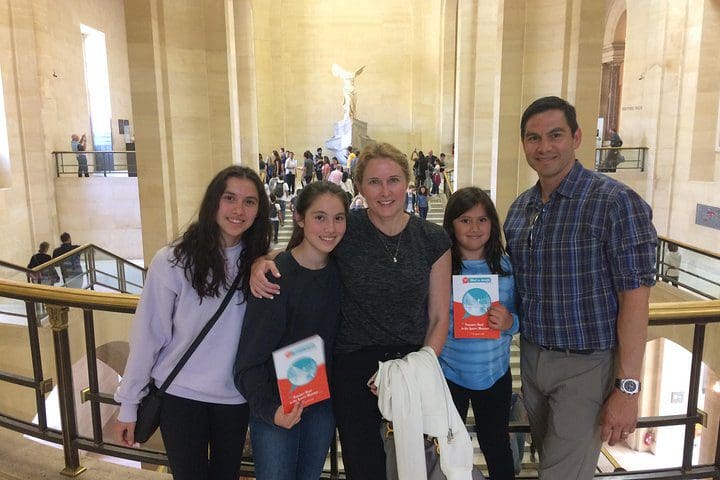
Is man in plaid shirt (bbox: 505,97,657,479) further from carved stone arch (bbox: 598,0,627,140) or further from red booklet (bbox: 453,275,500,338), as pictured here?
carved stone arch (bbox: 598,0,627,140)

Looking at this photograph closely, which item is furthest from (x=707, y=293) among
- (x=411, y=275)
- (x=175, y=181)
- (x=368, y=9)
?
(x=368, y=9)

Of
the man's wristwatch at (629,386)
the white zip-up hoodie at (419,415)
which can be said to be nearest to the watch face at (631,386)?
the man's wristwatch at (629,386)

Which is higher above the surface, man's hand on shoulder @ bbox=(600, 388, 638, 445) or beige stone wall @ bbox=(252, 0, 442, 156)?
beige stone wall @ bbox=(252, 0, 442, 156)

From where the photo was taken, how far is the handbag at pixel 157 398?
223 cm

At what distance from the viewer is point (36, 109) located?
1535 cm

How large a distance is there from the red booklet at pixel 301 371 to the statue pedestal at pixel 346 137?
26.1m

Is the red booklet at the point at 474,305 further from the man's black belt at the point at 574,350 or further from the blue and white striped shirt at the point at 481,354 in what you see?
the man's black belt at the point at 574,350

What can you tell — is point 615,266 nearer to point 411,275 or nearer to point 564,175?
point 564,175

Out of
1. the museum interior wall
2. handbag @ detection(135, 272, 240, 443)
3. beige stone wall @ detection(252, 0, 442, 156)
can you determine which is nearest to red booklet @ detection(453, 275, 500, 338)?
handbag @ detection(135, 272, 240, 443)

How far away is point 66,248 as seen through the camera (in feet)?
36.0

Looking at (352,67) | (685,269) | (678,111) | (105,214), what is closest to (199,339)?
(685,269)

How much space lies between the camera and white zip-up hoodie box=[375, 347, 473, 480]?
2.10m

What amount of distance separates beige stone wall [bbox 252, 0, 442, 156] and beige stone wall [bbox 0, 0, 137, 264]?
41.5 feet

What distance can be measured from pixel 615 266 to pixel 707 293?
8.55 meters
